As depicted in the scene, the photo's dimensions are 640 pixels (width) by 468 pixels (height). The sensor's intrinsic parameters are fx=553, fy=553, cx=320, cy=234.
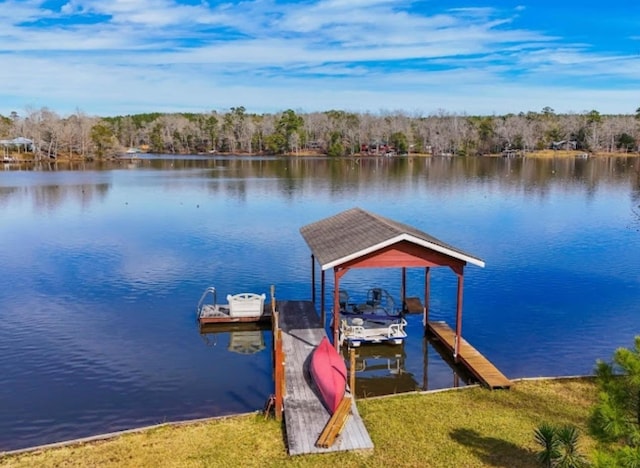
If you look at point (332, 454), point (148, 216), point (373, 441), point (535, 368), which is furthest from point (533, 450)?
point (148, 216)

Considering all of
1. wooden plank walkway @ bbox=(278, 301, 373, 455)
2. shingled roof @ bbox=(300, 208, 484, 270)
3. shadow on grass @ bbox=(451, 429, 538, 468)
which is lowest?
shadow on grass @ bbox=(451, 429, 538, 468)

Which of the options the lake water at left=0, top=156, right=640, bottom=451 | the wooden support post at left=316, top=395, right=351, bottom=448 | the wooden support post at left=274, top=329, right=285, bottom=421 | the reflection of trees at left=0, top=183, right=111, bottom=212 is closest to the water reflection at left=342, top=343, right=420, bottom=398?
the lake water at left=0, top=156, right=640, bottom=451

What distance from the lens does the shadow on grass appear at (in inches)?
412

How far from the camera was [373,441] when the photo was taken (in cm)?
1131

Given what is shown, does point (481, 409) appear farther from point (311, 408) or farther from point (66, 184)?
point (66, 184)

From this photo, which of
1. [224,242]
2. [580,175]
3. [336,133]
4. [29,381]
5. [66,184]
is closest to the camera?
[29,381]

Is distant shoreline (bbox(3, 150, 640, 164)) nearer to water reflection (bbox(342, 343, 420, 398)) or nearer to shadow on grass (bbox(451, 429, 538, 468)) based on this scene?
water reflection (bbox(342, 343, 420, 398))

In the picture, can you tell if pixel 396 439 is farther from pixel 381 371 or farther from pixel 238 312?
Answer: pixel 238 312

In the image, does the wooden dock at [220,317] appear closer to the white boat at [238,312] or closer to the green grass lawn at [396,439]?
the white boat at [238,312]

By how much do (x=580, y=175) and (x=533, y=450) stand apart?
81.6 metres

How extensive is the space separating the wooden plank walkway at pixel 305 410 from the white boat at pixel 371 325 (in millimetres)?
1088

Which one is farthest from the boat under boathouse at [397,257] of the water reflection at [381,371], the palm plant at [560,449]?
the palm plant at [560,449]

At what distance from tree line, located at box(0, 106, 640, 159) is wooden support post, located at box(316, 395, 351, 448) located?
123m

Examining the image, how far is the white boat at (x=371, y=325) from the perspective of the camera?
1845 cm
